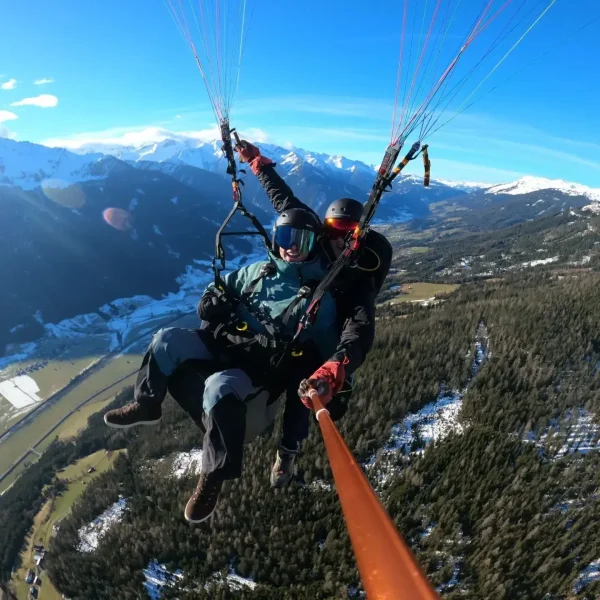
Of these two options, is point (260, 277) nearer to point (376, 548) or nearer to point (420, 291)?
point (376, 548)

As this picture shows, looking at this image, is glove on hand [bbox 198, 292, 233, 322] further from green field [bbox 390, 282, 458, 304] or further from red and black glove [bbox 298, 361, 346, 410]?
green field [bbox 390, 282, 458, 304]

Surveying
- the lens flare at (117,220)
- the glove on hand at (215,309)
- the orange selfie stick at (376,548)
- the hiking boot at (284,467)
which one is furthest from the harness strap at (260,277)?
the lens flare at (117,220)

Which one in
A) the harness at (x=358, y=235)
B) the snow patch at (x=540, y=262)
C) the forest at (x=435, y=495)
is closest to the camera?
the harness at (x=358, y=235)

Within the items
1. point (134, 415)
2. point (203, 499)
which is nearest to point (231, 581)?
point (134, 415)

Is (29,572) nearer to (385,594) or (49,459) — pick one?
(49,459)

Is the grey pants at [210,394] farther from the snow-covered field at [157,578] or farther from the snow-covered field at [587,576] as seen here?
the snow-covered field at [157,578]

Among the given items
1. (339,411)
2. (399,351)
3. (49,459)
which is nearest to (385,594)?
(339,411)
